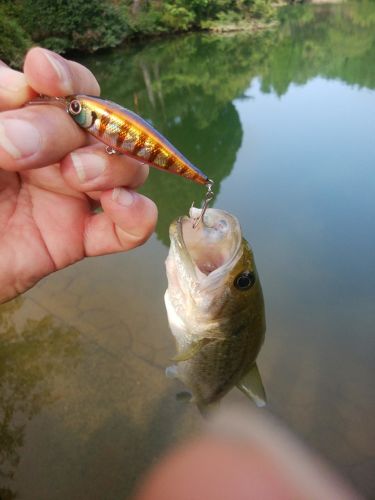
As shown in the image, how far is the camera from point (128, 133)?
1.27 meters

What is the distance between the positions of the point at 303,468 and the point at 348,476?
1.74 ft

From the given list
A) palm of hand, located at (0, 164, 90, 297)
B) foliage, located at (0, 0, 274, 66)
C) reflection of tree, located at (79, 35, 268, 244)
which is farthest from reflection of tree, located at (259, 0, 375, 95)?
palm of hand, located at (0, 164, 90, 297)

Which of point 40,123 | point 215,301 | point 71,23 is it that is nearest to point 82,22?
point 71,23

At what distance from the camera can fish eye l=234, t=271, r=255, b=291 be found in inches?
65.2

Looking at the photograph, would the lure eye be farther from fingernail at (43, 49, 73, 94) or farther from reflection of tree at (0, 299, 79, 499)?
reflection of tree at (0, 299, 79, 499)

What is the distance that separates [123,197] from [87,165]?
0.20 m

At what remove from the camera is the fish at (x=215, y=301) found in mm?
1644

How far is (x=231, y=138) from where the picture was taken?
10359mm

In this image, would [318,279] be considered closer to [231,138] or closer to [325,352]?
[325,352]

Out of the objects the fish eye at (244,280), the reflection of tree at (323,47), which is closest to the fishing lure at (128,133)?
the fish eye at (244,280)

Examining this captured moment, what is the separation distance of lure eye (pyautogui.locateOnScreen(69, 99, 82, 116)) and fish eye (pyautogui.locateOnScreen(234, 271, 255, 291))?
855 mm

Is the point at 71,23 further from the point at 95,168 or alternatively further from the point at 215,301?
the point at 215,301

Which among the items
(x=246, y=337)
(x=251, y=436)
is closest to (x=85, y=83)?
(x=246, y=337)

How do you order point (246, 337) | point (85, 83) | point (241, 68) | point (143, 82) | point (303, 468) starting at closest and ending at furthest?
point (85, 83) → point (246, 337) → point (303, 468) → point (143, 82) → point (241, 68)
